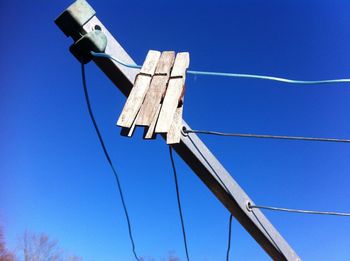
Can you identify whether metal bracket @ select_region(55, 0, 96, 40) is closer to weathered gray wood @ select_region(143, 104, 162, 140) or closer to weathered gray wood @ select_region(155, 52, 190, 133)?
weathered gray wood @ select_region(155, 52, 190, 133)

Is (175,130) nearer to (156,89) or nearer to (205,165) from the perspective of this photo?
(156,89)

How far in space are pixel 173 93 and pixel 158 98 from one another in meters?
0.09

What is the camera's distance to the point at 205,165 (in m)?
2.38

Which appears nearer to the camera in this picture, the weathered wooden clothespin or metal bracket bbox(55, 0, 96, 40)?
the weathered wooden clothespin

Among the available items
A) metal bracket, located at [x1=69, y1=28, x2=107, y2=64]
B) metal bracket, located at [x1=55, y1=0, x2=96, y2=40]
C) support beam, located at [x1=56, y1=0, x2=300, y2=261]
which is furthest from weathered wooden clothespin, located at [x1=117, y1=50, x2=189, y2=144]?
metal bracket, located at [x1=55, y1=0, x2=96, y2=40]

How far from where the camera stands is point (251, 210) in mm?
2627

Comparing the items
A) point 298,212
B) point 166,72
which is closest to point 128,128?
point 166,72

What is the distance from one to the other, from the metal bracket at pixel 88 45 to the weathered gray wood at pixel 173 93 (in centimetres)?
46

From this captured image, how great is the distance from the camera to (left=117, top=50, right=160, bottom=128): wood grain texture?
1.91 m

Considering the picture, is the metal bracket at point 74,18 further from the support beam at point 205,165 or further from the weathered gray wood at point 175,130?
the weathered gray wood at point 175,130

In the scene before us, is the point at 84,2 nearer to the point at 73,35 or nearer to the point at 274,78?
the point at 73,35

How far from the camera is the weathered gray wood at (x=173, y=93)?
1.86 metres

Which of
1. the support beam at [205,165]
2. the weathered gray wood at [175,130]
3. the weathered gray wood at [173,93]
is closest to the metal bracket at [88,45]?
the support beam at [205,165]

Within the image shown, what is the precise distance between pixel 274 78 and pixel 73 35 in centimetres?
124
